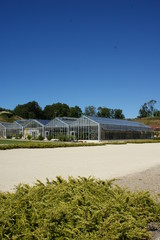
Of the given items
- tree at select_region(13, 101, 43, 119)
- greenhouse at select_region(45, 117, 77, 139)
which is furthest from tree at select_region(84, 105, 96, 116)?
greenhouse at select_region(45, 117, 77, 139)

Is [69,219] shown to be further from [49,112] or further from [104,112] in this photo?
[49,112]

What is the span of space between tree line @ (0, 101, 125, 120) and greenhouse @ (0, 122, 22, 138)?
4384 cm

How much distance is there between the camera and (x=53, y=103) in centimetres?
12094

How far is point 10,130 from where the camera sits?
205 feet

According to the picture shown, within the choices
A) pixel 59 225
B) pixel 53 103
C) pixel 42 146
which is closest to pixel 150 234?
pixel 59 225

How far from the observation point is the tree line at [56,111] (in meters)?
107

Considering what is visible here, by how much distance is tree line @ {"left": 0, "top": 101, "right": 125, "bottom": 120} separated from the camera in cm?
10715

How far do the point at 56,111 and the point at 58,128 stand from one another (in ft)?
206

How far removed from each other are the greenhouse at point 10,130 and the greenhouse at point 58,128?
10831 mm

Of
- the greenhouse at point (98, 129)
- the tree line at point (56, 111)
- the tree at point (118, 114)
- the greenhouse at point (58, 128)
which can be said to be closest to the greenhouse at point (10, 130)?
the greenhouse at point (58, 128)

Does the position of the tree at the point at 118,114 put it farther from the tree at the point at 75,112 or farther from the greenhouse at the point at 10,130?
the greenhouse at the point at 10,130

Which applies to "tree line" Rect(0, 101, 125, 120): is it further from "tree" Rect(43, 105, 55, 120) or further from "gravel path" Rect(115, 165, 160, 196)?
"gravel path" Rect(115, 165, 160, 196)

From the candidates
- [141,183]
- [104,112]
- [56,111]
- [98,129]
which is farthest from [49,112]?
[141,183]

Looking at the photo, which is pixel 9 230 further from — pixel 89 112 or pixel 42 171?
pixel 89 112
